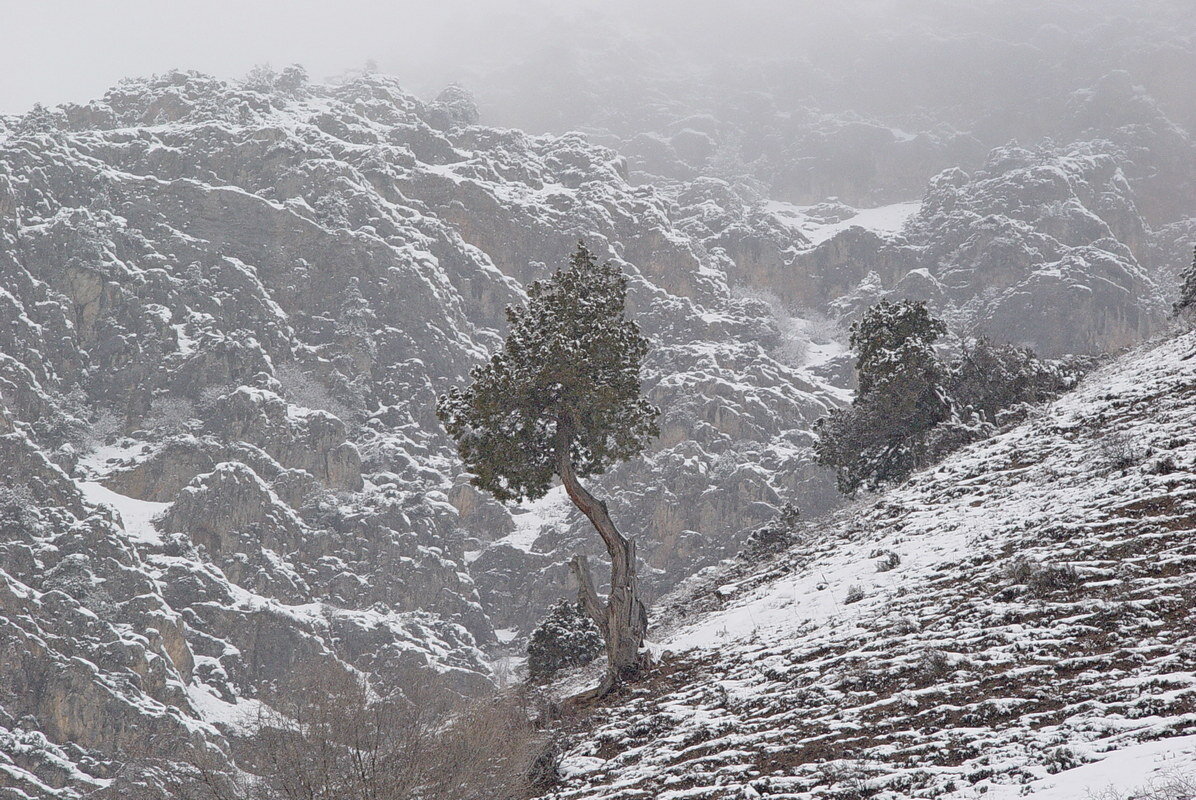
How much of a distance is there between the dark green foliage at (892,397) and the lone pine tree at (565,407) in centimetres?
1692

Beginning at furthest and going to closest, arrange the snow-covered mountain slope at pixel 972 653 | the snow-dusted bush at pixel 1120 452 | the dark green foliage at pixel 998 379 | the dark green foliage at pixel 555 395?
1. the dark green foliage at pixel 998 379
2. the dark green foliage at pixel 555 395
3. the snow-dusted bush at pixel 1120 452
4. the snow-covered mountain slope at pixel 972 653

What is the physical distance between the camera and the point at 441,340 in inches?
7549

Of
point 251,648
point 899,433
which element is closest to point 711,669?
point 899,433

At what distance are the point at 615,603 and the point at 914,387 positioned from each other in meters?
21.5

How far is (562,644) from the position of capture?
32.7m

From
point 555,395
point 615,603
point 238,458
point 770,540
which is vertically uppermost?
point 238,458

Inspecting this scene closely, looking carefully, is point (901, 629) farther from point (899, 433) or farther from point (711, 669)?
point (899, 433)

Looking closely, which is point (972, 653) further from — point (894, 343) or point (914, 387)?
point (894, 343)

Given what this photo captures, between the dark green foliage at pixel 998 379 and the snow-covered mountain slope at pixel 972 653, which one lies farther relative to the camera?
the dark green foliage at pixel 998 379

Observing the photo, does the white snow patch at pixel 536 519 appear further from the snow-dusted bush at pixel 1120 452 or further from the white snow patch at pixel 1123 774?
the white snow patch at pixel 1123 774

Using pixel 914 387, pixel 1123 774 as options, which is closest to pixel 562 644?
pixel 914 387

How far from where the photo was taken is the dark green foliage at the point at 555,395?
22266 millimetres

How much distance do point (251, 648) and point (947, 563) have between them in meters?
130

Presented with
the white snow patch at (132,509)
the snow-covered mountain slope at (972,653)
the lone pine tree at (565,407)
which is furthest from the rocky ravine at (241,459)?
the snow-covered mountain slope at (972,653)
